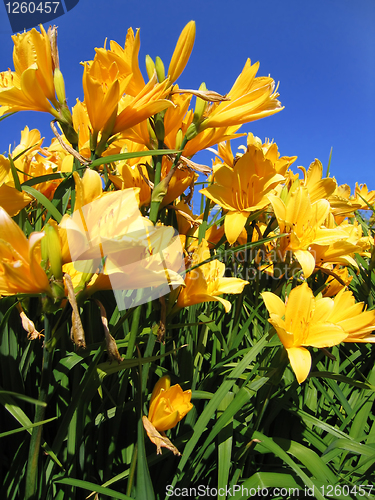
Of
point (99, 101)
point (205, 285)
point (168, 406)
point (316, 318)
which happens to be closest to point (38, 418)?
point (168, 406)

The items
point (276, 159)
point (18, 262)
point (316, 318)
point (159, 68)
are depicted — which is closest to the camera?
point (18, 262)

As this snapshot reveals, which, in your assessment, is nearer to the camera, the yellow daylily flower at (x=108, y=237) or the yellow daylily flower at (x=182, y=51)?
the yellow daylily flower at (x=108, y=237)

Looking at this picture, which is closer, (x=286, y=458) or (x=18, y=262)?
(x=18, y=262)

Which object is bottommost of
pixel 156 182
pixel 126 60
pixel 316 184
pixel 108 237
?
pixel 108 237

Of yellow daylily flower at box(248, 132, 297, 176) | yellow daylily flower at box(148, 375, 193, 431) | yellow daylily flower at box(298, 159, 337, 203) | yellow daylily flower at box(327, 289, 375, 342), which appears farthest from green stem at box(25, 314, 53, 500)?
yellow daylily flower at box(298, 159, 337, 203)

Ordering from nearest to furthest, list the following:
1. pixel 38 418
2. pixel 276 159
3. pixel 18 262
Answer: pixel 18 262 → pixel 38 418 → pixel 276 159

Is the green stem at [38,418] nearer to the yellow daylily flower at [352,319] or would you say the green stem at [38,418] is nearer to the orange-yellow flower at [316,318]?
the orange-yellow flower at [316,318]

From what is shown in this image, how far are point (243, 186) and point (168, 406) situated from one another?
2.35ft

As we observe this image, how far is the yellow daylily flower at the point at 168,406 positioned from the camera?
2.49ft

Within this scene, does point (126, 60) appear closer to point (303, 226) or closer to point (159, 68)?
point (159, 68)

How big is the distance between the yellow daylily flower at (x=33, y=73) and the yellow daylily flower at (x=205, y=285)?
0.50m

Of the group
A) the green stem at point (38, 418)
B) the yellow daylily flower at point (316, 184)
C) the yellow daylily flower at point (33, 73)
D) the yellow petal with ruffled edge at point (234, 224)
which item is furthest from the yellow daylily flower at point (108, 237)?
the yellow daylily flower at point (316, 184)

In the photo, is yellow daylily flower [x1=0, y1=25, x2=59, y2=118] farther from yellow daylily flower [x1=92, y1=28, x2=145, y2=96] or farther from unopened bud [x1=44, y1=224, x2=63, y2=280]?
unopened bud [x1=44, y1=224, x2=63, y2=280]

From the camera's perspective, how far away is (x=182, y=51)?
69cm
